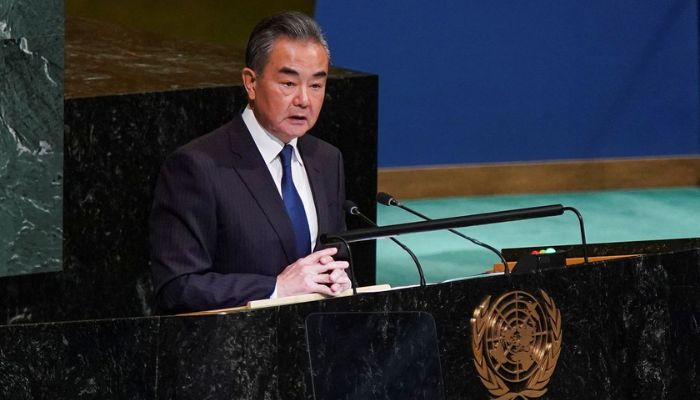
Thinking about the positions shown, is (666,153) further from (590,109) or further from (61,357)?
(61,357)

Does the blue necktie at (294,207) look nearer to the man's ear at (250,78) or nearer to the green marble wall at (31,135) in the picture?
the man's ear at (250,78)

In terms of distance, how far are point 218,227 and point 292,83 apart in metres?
0.40

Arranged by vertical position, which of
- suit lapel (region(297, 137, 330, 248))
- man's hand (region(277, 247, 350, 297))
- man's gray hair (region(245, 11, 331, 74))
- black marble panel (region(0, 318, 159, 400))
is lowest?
black marble panel (region(0, 318, 159, 400))

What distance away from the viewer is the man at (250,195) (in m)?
3.37

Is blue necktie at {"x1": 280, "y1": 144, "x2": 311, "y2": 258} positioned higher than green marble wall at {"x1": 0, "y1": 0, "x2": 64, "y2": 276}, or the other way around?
green marble wall at {"x1": 0, "y1": 0, "x2": 64, "y2": 276}

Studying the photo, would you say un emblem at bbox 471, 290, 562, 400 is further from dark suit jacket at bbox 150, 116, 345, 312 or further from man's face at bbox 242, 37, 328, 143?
man's face at bbox 242, 37, 328, 143

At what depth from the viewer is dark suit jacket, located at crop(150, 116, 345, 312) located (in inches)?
132

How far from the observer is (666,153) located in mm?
9328

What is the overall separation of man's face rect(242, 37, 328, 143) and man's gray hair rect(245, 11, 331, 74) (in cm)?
1

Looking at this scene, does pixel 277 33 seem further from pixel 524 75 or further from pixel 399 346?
pixel 524 75

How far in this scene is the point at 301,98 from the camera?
348 centimetres

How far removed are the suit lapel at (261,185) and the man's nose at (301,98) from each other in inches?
6.9

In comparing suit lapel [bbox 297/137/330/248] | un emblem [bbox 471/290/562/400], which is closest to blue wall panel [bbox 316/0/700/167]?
suit lapel [bbox 297/137/330/248]

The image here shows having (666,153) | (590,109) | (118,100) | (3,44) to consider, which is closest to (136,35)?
(118,100)
